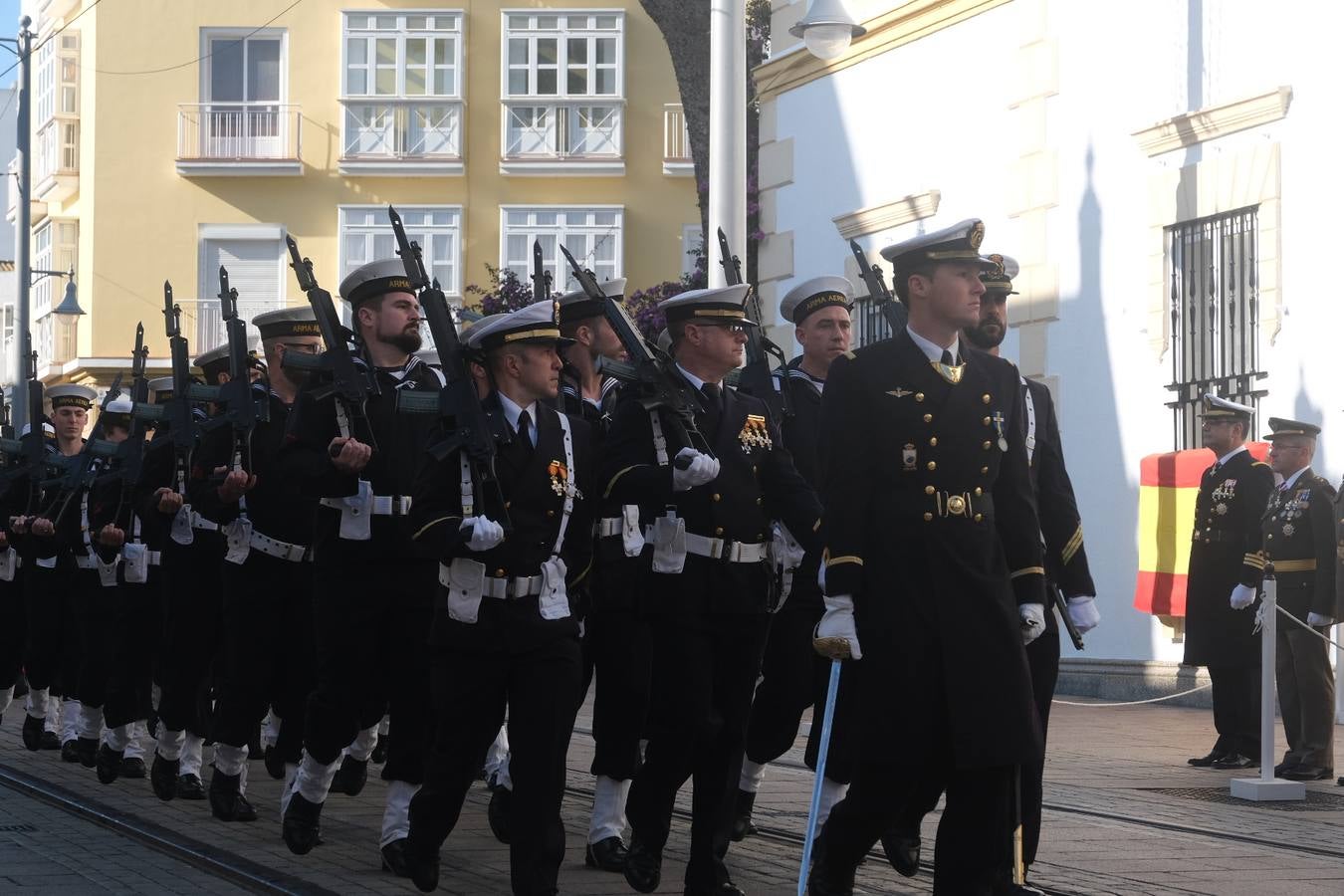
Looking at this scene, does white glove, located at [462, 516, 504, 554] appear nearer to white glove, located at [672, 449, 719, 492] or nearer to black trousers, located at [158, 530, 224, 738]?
white glove, located at [672, 449, 719, 492]

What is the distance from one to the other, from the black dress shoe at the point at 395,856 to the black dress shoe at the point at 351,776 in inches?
87.0

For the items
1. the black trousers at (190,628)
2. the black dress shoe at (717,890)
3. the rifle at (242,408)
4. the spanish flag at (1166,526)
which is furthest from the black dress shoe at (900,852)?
the spanish flag at (1166,526)

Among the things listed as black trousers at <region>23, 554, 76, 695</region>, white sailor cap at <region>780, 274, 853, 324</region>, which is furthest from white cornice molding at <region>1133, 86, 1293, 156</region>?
black trousers at <region>23, 554, 76, 695</region>

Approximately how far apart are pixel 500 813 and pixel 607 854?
37.5 inches

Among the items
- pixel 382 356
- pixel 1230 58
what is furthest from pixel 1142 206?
pixel 382 356

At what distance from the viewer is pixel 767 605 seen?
7754 millimetres

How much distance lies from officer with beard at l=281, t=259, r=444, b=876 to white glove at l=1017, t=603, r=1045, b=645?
254 centimetres

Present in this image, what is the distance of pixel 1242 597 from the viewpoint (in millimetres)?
12391

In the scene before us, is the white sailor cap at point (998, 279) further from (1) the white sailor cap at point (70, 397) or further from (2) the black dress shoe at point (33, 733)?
(2) the black dress shoe at point (33, 733)

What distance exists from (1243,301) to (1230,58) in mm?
1738

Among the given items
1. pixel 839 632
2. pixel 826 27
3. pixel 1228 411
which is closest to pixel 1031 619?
pixel 839 632

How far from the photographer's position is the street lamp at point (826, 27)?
1495cm

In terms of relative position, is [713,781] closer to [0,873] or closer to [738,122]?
[0,873]

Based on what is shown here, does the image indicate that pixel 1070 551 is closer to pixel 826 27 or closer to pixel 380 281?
pixel 380 281
